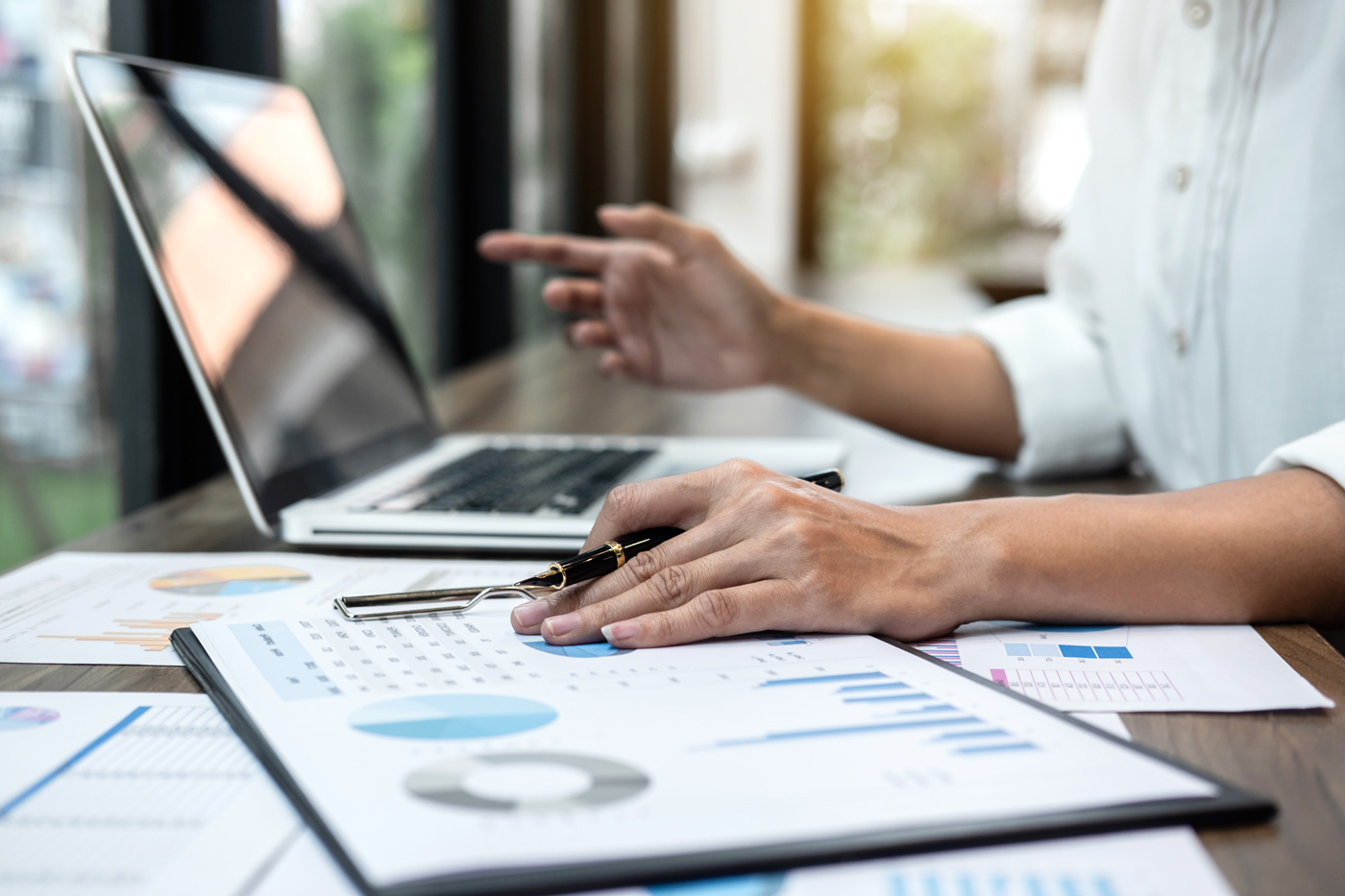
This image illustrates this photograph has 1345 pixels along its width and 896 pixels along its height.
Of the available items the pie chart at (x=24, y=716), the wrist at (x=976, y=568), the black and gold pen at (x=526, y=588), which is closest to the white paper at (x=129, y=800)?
the pie chart at (x=24, y=716)

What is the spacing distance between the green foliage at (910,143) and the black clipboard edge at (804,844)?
4693 mm

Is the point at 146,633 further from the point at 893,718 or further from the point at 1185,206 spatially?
the point at 1185,206

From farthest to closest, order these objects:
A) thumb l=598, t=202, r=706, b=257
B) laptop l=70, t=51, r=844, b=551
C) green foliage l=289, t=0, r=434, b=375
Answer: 1. green foliage l=289, t=0, r=434, b=375
2. thumb l=598, t=202, r=706, b=257
3. laptop l=70, t=51, r=844, b=551

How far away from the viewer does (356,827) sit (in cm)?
34

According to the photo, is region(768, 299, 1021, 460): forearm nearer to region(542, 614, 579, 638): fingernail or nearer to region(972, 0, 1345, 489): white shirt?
region(972, 0, 1345, 489): white shirt

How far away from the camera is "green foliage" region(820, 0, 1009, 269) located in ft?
16.5

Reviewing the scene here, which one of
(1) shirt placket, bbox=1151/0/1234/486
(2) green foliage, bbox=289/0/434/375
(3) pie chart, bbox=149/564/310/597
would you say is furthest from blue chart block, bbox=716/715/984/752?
(2) green foliage, bbox=289/0/434/375

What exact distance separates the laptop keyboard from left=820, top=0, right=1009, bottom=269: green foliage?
4.16m

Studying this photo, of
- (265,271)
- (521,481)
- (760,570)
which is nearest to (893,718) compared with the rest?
(760,570)

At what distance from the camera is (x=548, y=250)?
3.35ft

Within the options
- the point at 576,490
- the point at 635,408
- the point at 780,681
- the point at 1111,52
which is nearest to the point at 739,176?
the point at 635,408

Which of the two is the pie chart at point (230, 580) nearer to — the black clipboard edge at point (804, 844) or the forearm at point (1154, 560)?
the black clipboard edge at point (804, 844)

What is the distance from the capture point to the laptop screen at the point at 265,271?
A: 0.70 m

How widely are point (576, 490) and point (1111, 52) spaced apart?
62 cm
